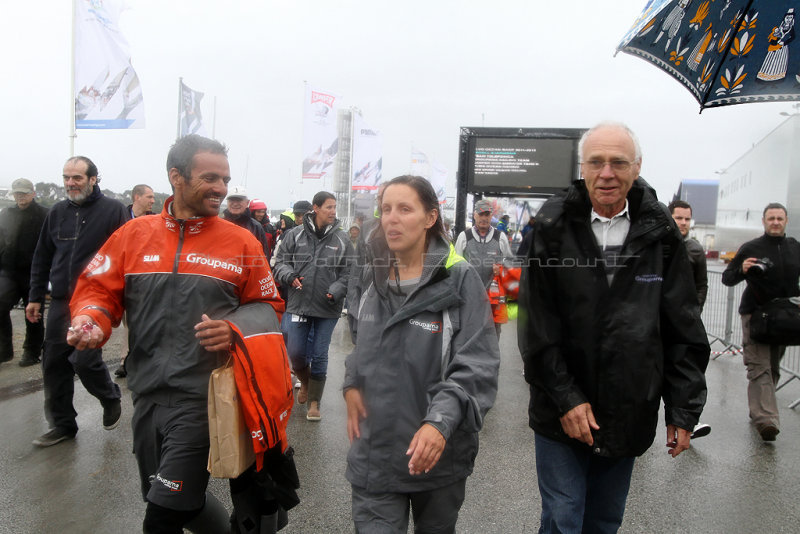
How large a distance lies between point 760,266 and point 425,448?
4.34 meters

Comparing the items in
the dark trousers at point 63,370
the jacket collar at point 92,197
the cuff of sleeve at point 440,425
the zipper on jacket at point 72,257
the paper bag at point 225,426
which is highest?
the jacket collar at point 92,197

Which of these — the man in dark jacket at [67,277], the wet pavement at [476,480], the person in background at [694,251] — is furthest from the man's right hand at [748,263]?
the man in dark jacket at [67,277]

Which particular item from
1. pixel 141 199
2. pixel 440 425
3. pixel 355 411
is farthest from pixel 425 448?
pixel 141 199

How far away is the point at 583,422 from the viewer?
209 cm

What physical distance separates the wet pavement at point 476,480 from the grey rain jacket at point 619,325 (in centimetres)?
147

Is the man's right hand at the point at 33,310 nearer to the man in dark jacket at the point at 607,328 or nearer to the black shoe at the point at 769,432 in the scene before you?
the man in dark jacket at the point at 607,328

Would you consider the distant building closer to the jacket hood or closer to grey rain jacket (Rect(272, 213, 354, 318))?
grey rain jacket (Rect(272, 213, 354, 318))

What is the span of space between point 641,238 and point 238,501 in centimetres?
212

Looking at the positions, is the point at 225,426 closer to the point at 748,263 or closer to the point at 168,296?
the point at 168,296

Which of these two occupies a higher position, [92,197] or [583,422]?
[92,197]

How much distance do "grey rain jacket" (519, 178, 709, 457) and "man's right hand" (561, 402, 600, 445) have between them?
0.03 meters

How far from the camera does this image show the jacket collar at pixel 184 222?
2445 mm

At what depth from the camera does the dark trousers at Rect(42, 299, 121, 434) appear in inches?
164

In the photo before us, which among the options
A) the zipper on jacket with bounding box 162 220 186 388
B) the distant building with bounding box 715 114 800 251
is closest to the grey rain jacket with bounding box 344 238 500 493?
the zipper on jacket with bounding box 162 220 186 388
